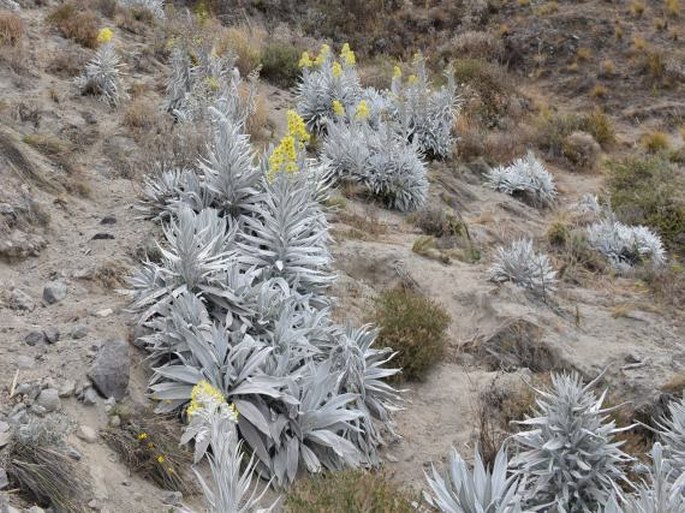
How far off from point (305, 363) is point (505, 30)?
1396cm

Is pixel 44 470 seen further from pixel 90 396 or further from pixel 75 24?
pixel 75 24

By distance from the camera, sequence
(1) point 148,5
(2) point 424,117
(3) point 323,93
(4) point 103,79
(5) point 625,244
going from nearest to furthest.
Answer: (4) point 103,79, (5) point 625,244, (3) point 323,93, (2) point 424,117, (1) point 148,5

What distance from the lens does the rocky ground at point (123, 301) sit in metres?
3.40

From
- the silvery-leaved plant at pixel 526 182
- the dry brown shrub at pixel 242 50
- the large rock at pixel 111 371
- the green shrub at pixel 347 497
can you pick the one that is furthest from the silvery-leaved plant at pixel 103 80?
the green shrub at pixel 347 497

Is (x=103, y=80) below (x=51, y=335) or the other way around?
below

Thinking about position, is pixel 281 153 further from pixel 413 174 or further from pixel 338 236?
pixel 413 174

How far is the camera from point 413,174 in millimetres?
7605

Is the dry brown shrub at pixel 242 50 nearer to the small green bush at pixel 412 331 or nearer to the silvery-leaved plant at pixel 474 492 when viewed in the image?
the small green bush at pixel 412 331

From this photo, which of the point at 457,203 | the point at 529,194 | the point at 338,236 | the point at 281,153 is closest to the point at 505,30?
the point at 529,194

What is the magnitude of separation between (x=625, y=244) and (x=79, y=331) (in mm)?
6116

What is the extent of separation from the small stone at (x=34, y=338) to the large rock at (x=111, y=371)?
34 cm

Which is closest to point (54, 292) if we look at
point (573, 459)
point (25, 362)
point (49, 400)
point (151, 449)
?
point (25, 362)

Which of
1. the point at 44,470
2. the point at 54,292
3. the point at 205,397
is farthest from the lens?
the point at 54,292

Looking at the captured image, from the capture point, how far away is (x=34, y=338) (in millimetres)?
3668
